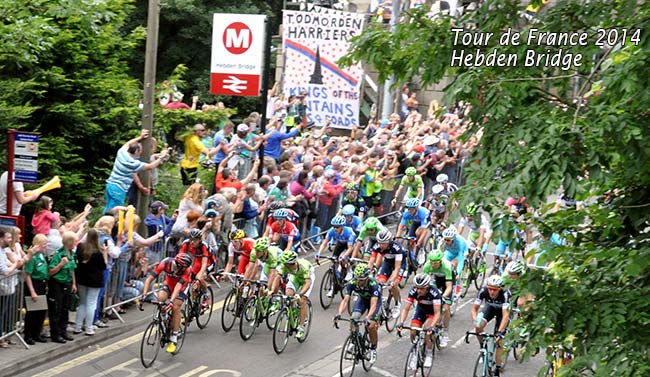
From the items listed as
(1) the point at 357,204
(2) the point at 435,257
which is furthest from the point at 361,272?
(1) the point at 357,204

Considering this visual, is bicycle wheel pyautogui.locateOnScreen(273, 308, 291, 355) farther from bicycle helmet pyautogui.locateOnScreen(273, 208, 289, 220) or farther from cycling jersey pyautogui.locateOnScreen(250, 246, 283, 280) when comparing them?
bicycle helmet pyautogui.locateOnScreen(273, 208, 289, 220)

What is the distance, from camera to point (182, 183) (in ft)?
72.8

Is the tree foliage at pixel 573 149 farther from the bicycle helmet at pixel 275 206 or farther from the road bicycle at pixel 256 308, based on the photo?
the bicycle helmet at pixel 275 206

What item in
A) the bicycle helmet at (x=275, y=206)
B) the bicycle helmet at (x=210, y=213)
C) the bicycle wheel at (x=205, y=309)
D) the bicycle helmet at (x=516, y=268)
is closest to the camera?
the bicycle helmet at (x=516, y=268)

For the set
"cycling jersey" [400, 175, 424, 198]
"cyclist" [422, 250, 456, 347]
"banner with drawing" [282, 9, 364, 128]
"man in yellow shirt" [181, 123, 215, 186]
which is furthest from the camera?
"banner with drawing" [282, 9, 364, 128]

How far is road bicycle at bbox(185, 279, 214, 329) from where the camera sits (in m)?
16.5

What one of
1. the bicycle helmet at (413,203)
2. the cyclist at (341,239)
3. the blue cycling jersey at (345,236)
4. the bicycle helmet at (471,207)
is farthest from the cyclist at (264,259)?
the bicycle helmet at (471,207)

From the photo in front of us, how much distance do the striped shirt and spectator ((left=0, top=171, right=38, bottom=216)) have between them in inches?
72.1

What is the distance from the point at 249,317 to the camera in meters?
16.9

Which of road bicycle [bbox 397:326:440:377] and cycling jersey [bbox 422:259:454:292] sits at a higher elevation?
cycling jersey [bbox 422:259:454:292]

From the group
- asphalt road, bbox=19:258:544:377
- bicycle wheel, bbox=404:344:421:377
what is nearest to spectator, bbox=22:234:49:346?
asphalt road, bbox=19:258:544:377

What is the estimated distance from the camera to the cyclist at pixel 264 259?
16500 mm

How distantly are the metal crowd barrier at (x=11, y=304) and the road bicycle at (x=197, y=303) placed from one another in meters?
2.64

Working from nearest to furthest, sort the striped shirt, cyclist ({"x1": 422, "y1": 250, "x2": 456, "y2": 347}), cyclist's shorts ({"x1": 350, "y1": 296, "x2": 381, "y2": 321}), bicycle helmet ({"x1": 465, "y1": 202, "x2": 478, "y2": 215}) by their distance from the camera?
1. bicycle helmet ({"x1": 465, "y1": 202, "x2": 478, "y2": 215})
2. cyclist's shorts ({"x1": 350, "y1": 296, "x2": 381, "y2": 321})
3. cyclist ({"x1": 422, "y1": 250, "x2": 456, "y2": 347})
4. the striped shirt
